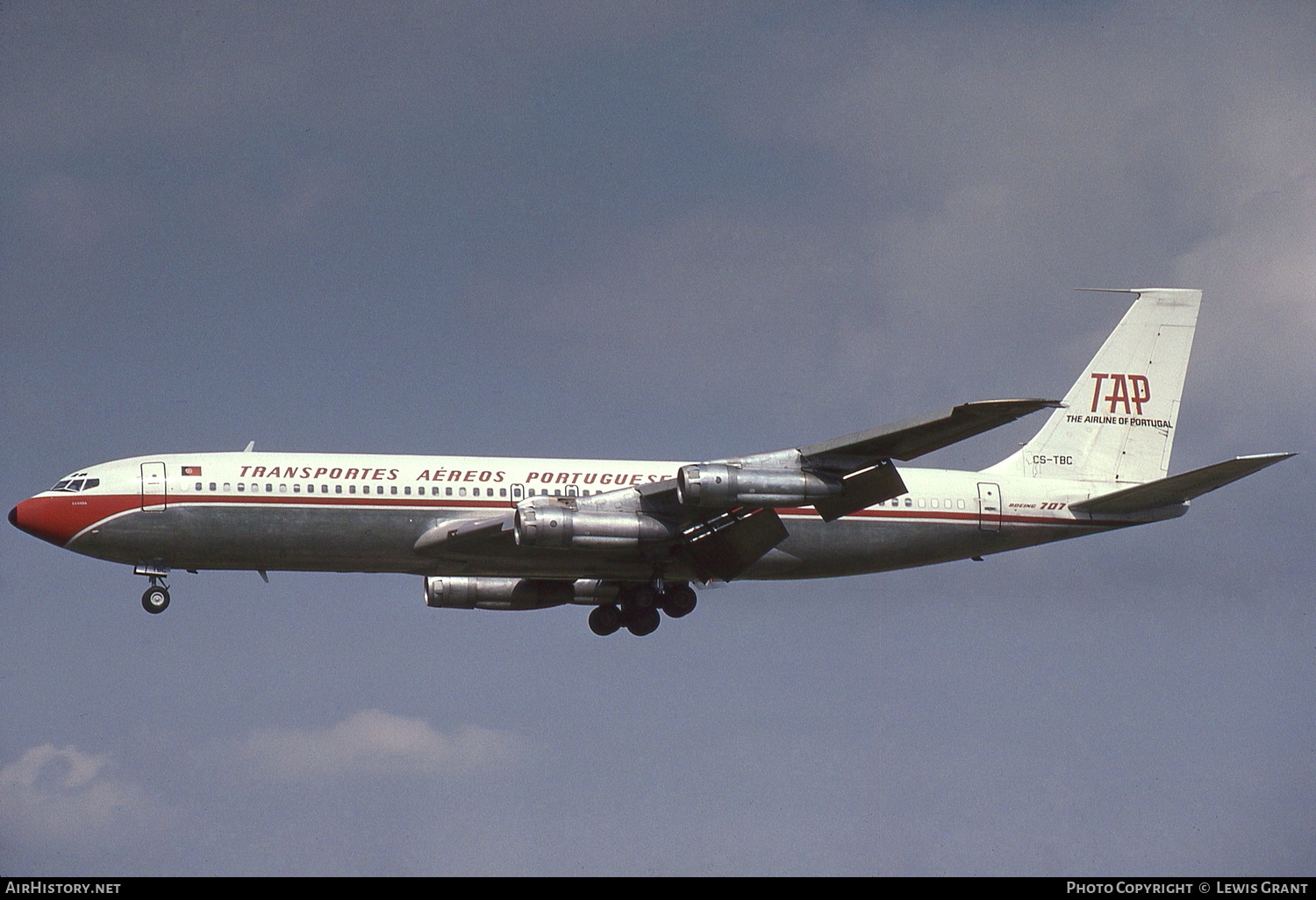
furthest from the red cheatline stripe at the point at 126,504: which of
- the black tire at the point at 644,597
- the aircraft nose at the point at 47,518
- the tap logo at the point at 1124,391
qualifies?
the tap logo at the point at 1124,391

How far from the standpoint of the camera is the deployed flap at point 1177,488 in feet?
143

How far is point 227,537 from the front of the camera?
150 feet

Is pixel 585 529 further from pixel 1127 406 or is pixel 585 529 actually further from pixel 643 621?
pixel 1127 406

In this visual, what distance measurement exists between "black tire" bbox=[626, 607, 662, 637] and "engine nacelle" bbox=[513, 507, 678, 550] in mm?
5797

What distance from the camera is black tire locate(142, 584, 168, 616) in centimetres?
4691

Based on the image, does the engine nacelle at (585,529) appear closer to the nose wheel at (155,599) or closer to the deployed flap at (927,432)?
the deployed flap at (927,432)

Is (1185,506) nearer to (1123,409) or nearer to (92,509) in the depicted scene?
(1123,409)

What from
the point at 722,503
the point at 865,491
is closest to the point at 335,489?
the point at 722,503

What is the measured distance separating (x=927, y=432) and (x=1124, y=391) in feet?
46.6

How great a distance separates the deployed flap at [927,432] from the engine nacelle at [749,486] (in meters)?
0.86

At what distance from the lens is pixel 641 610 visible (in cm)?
5122

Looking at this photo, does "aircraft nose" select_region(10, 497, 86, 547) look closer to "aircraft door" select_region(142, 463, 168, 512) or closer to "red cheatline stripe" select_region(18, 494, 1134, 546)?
"red cheatline stripe" select_region(18, 494, 1134, 546)
